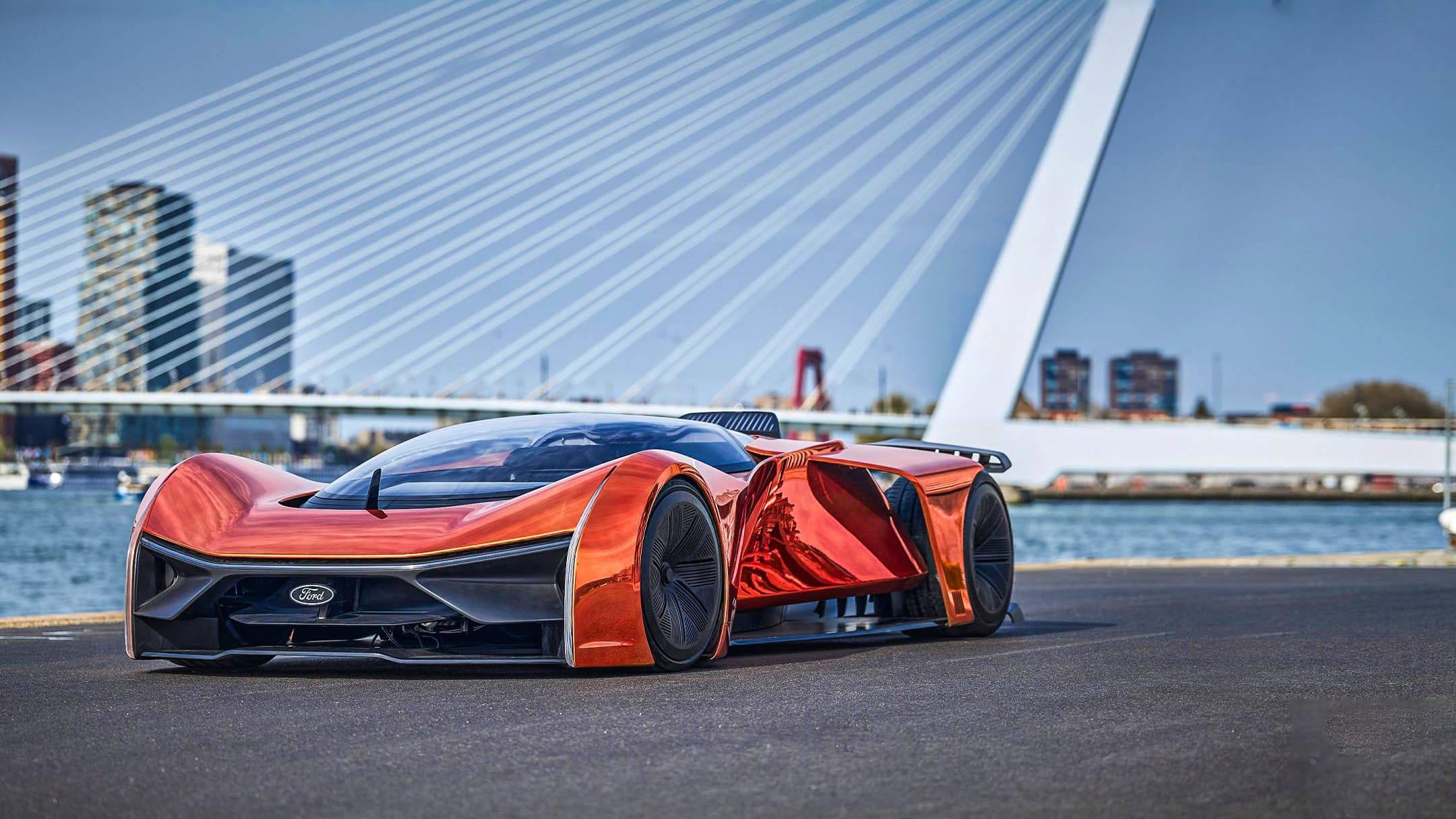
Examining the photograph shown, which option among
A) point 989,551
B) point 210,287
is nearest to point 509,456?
point 989,551

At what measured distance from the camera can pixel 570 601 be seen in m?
5.05

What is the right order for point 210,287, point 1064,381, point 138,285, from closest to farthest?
point 138,285 → point 210,287 → point 1064,381

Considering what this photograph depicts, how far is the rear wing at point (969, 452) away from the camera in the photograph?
734 centimetres

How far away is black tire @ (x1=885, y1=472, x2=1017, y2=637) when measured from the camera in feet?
22.8

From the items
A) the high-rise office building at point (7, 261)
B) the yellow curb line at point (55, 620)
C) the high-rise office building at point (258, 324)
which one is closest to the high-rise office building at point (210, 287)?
the high-rise office building at point (258, 324)

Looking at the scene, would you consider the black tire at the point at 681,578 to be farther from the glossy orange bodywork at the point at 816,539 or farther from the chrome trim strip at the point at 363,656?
the chrome trim strip at the point at 363,656

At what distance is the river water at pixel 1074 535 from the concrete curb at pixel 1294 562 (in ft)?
39.3

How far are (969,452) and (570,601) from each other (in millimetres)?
2970

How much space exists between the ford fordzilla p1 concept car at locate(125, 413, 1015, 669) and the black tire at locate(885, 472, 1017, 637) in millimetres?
146

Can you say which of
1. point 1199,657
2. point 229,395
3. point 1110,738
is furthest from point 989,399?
point 1110,738

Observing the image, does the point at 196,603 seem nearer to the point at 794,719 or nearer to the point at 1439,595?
the point at 794,719

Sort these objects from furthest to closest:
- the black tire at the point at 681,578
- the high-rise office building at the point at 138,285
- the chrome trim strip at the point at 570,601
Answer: the high-rise office building at the point at 138,285
the black tire at the point at 681,578
the chrome trim strip at the point at 570,601

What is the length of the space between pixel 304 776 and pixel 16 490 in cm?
10530

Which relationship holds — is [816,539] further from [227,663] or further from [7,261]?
Result: [7,261]
